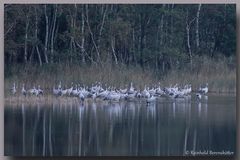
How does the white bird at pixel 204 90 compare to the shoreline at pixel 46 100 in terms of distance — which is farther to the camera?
the white bird at pixel 204 90

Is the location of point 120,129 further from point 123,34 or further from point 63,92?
point 123,34

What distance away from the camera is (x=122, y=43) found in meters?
9.52

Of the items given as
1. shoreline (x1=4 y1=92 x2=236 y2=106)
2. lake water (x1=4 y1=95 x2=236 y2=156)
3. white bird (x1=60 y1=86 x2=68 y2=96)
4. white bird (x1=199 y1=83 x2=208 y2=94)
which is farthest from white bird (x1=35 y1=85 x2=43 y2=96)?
white bird (x1=199 y1=83 x2=208 y2=94)

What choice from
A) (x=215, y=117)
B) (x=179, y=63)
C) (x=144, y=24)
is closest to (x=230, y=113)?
(x=215, y=117)

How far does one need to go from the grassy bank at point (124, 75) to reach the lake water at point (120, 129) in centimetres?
23

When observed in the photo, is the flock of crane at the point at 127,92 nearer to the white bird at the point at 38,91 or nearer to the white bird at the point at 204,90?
the white bird at the point at 204,90

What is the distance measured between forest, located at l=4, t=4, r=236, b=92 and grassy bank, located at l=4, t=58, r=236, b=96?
0.5 inches

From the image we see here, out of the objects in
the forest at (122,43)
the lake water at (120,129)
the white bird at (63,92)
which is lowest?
the lake water at (120,129)

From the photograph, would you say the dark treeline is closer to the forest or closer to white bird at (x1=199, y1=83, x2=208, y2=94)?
the forest

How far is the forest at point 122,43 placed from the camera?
9438 millimetres

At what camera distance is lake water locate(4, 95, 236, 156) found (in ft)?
30.7

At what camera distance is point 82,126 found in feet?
30.9

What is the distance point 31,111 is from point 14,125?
0.92ft

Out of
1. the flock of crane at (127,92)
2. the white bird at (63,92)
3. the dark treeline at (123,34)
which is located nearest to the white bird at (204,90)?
the flock of crane at (127,92)
